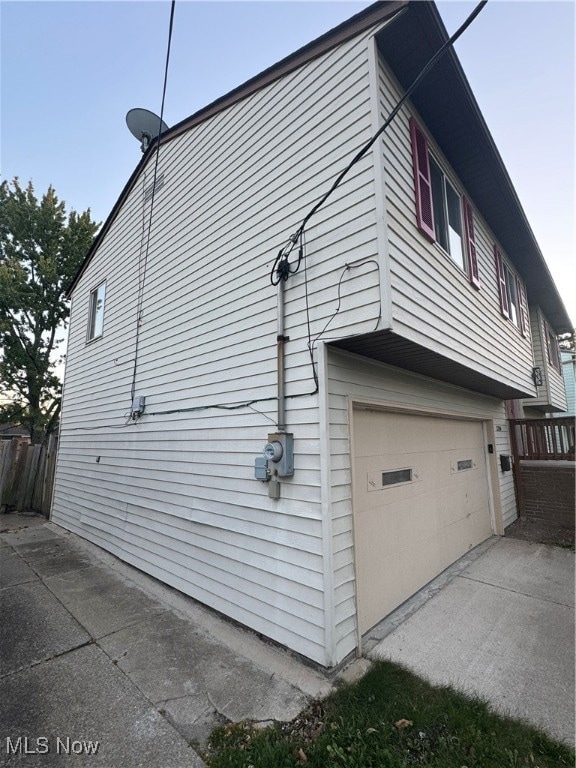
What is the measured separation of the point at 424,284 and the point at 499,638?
3337mm

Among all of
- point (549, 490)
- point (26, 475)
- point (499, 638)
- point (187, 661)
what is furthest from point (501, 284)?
point (26, 475)

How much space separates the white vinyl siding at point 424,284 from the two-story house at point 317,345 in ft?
0.11

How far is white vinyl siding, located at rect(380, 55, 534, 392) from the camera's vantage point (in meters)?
3.14

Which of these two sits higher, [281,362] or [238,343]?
[238,343]

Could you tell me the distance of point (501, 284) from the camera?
664cm

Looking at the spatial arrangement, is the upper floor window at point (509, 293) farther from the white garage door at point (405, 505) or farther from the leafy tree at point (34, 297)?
the leafy tree at point (34, 297)

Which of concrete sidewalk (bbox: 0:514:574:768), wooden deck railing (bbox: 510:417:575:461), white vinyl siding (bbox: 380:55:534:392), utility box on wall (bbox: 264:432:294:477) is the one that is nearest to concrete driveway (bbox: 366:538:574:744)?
concrete sidewalk (bbox: 0:514:574:768)

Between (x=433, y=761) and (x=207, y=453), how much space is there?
316cm

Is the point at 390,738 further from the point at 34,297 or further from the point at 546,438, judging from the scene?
the point at 34,297

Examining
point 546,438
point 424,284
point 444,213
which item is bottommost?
point 546,438

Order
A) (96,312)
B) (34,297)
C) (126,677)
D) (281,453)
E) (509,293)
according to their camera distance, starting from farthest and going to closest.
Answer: (34,297) < (96,312) < (509,293) < (281,453) < (126,677)

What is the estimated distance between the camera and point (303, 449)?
3209mm

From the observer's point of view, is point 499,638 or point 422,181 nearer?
point 499,638

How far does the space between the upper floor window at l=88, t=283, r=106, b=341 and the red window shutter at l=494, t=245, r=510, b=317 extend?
303 inches
